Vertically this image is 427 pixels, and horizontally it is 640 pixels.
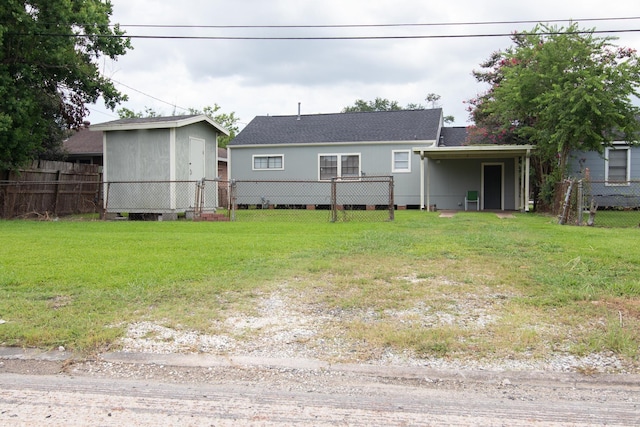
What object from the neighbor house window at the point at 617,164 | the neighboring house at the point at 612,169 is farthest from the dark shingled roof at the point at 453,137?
the neighbor house window at the point at 617,164

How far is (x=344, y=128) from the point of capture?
928 inches

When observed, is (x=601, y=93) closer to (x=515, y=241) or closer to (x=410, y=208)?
(x=515, y=241)

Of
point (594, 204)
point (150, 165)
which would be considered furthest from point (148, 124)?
point (594, 204)

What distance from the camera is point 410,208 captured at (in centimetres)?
2211

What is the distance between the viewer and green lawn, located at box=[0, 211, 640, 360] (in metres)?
4.04

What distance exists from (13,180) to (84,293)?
12.9m

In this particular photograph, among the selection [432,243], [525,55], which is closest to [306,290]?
[432,243]

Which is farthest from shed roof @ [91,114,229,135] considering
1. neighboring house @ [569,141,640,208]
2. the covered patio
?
neighboring house @ [569,141,640,208]

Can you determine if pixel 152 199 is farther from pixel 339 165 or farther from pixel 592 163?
pixel 592 163

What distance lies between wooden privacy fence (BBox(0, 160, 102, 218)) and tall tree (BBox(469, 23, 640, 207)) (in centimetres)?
1335

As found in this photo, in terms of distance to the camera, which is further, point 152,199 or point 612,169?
point 612,169

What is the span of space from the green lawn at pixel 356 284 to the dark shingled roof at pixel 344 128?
1292 centimetres

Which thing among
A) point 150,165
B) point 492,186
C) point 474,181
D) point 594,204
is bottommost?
point 594,204

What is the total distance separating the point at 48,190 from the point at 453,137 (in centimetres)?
1744
